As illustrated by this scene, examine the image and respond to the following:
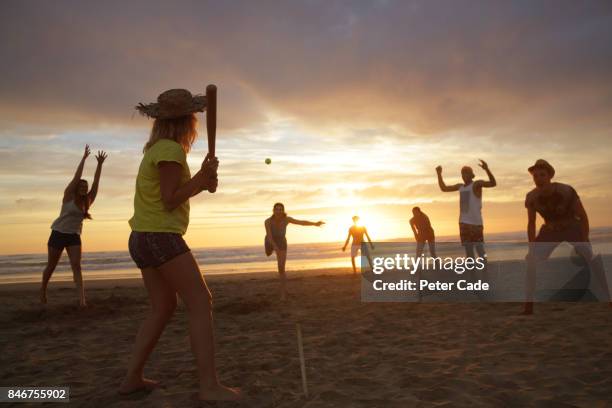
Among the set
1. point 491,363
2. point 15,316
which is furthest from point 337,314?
point 15,316

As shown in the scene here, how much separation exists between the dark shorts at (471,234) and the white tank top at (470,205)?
8 cm

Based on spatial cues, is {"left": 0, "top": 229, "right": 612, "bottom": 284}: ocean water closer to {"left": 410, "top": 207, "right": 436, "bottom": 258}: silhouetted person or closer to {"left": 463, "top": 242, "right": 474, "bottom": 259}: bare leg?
{"left": 410, "top": 207, "right": 436, "bottom": 258}: silhouetted person

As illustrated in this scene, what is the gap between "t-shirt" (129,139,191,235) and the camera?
3008 millimetres

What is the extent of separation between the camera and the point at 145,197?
308 cm

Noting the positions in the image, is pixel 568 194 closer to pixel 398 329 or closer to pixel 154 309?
pixel 398 329

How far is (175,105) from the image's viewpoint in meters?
3.19

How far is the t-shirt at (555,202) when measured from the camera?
6.35 metres

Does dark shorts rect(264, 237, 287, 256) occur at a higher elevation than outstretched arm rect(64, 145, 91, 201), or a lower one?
lower

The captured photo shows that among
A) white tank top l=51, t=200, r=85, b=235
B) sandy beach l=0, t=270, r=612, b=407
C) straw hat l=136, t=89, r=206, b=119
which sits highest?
straw hat l=136, t=89, r=206, b=119

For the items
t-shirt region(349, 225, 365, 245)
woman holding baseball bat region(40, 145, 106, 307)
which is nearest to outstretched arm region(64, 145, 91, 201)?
woman holding baseball bat region(40, 145, 106, 307)

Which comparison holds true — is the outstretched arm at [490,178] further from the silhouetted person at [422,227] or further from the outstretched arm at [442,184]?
the silhouetted person at [422,227]

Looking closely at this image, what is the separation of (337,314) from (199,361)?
14.3ft

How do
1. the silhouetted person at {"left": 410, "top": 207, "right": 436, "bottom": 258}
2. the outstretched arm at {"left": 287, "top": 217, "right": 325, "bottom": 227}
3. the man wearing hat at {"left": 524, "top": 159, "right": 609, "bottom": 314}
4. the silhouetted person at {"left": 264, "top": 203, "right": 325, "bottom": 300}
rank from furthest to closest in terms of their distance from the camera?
the silhouetted person at {"left": 410, "top": 207, "right": 436, "bottom": 258} → the silhouetted person at {"left": 264, "top": 203, "right": 325, "bottom": 300} → the outstretched arm at {"left": 287, "top": 217, "right": 325, "bottom": 227} → the man wearing hat at {"left": 524, "top": 159, "right": 609, "bottom": 314}

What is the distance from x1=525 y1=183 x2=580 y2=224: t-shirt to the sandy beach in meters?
1.40
